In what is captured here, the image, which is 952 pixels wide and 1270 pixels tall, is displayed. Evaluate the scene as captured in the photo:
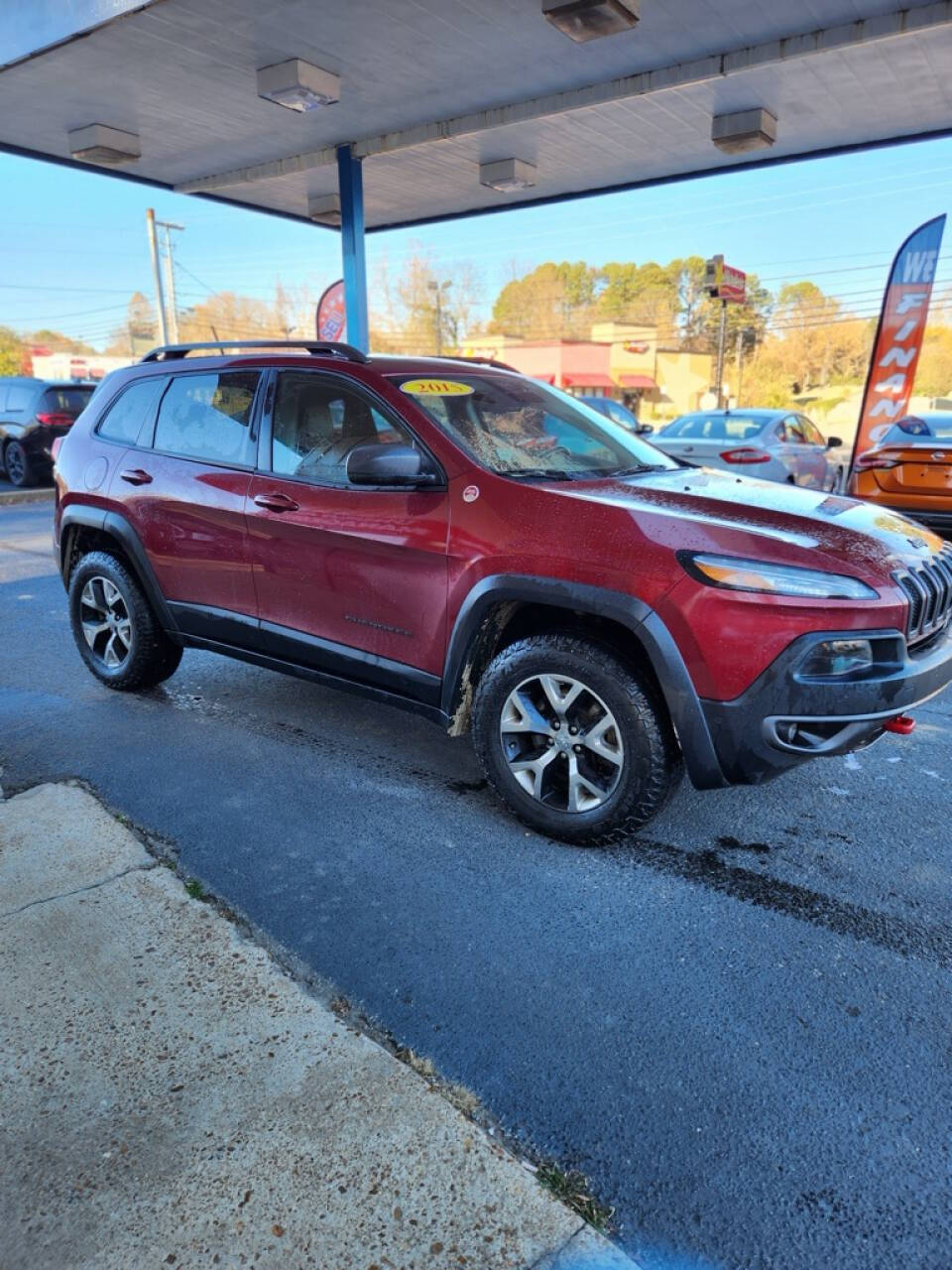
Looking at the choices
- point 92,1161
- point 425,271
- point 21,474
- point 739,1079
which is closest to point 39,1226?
point 92,1161

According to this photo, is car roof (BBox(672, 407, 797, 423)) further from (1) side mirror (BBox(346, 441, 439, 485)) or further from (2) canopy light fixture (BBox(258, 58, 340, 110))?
(1) side mirror (BBox(346, 441, 439, 485))

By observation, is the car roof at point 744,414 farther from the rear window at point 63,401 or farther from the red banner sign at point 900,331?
the rear window at point 63,401

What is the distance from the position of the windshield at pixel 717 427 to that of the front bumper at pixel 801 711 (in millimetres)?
7877

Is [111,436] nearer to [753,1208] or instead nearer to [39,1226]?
[39,1226]

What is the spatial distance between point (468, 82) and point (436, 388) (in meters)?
6.04

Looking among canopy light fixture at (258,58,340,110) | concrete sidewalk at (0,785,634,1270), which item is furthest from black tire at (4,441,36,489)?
concrete sidewalk at (0,785,634,1270)

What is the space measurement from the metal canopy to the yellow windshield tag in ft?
14.4

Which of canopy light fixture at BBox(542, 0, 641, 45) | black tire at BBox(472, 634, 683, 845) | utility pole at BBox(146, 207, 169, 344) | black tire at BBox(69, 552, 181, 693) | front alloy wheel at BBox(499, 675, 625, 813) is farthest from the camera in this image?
utility pole at BBox(146, 207, 169, 344)

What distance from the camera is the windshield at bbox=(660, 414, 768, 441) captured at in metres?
10.2

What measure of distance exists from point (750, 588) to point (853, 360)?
79.3m

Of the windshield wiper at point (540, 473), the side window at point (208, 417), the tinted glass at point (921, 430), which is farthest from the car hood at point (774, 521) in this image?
the tinted glass at point (921, 430)

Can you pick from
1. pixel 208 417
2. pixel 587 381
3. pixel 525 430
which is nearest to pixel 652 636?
pixel 525 430

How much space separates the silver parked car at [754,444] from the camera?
384 inches

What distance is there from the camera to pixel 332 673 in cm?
379
